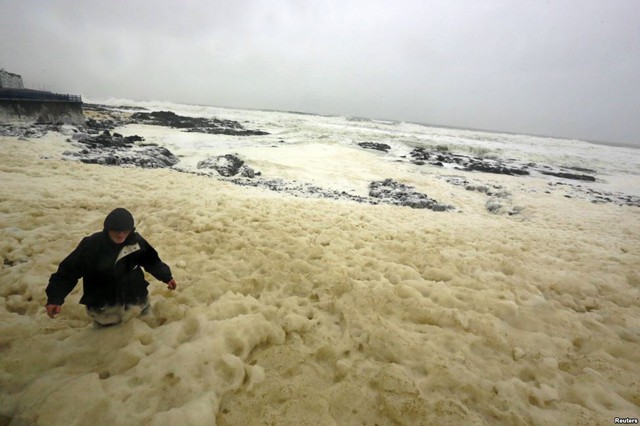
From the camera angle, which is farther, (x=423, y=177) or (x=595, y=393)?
(x=423, y=177)

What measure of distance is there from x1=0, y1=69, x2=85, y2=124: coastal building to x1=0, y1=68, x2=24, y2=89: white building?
18.5m

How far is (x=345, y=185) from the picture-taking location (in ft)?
48.4

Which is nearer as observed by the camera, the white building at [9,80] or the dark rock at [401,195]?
the dark rock at [401,195]

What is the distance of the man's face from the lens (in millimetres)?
2952

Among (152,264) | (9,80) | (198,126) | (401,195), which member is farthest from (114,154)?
(9,80)

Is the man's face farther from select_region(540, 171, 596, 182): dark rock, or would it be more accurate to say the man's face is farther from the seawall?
select_region(540, 171, 596, 182): dark rock

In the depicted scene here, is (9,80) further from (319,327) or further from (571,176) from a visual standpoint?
(571,176)

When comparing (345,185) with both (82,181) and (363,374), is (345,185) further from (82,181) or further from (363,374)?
(363,374)

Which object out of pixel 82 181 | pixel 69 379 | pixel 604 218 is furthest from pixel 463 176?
pixel 69 379

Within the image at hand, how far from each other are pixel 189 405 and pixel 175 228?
4668 millimetres

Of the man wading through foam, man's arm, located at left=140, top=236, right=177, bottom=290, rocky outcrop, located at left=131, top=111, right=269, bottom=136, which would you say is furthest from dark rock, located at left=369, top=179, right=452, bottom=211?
rocky outcrop, located at left=131, top=111, right=269, bottom=136

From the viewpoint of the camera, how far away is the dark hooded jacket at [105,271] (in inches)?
117

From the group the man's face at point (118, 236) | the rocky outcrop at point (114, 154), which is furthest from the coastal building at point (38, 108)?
the man's face at point (118, 236)

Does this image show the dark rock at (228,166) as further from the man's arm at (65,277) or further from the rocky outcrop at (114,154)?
the man's arm at (65,277)
